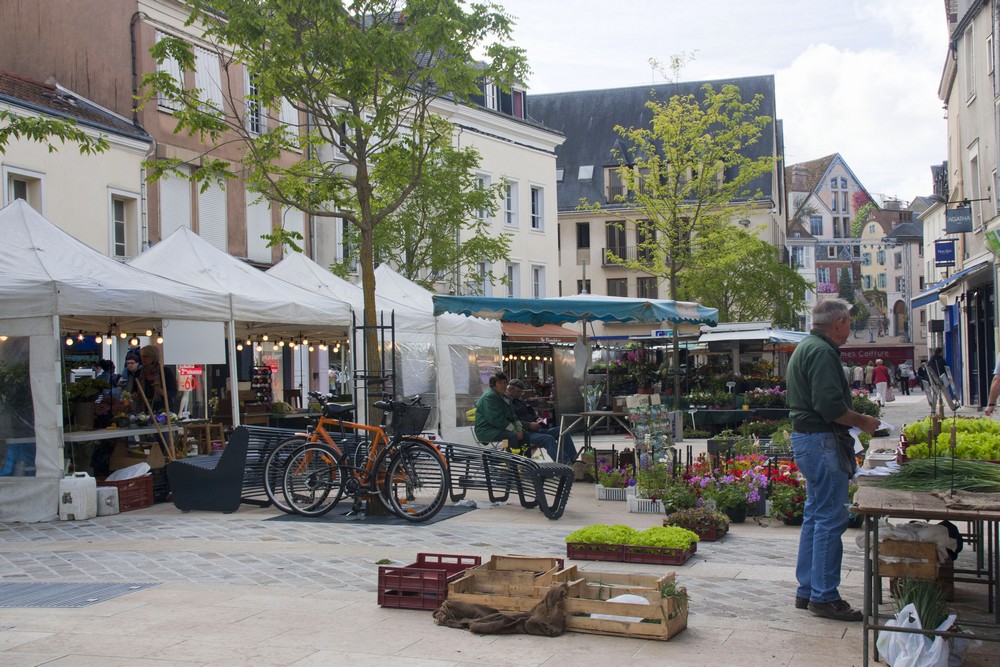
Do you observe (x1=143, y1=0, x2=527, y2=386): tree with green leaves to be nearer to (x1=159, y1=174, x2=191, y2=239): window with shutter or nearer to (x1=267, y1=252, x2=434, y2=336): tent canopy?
(x1=267, y1=252, x2=434, y2=336): tent canopy

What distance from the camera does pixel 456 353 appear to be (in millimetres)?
19125

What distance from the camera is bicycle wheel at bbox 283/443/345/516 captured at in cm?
1123

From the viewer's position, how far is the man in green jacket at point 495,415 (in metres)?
12.9

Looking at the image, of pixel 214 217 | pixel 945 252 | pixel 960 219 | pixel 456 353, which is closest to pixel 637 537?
pixel 456 353

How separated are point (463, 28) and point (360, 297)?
21.2 ft

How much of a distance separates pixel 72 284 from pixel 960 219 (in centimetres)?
2286

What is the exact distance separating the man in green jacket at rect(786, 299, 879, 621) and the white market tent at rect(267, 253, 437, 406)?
11.3 metres

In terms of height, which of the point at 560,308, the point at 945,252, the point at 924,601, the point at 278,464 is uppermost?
the point at 945,252

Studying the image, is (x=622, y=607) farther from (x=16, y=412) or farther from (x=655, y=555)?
(x=16, y=412)

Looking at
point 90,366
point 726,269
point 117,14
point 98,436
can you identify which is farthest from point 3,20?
point 726,269

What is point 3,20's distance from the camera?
24.2 m

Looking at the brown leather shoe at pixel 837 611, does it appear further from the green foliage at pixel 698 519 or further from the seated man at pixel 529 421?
the seated man at pixel 529 421

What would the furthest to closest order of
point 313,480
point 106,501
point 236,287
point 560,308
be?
1. point 560,308
2. point 236,287
3. point 106,501
4. point 313,480

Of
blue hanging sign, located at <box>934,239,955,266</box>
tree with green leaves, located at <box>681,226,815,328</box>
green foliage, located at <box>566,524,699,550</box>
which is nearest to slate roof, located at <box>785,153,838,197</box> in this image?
tree with green leaves, located at <box>681,226,815,328</box>
